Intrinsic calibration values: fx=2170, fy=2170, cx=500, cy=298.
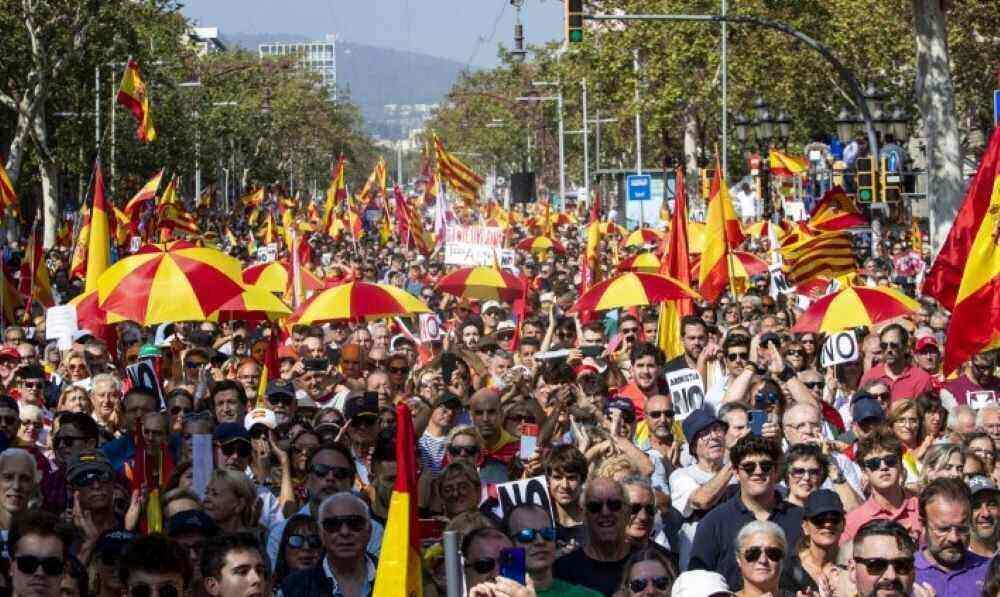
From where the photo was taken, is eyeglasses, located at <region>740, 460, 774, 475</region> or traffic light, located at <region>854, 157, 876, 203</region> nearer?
eyeglasses, located at <region>740, 460, 774, 475</region>

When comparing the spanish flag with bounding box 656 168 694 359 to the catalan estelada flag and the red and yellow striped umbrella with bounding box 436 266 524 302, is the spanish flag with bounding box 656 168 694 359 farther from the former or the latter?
the catalan estelada flag

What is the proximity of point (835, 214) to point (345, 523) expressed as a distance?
15281 mm

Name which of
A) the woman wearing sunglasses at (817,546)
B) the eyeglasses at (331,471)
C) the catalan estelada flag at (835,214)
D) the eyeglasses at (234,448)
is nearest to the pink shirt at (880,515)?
→ the woman wearing sunglasses at (817,546)

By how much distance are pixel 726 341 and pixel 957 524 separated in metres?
5.26

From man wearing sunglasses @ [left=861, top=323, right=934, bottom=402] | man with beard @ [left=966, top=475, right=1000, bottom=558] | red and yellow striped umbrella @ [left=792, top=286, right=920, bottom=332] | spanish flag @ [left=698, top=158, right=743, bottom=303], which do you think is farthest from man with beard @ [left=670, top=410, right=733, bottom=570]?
spanish flag @ [left=698, top=158, right=743, bottom=303]

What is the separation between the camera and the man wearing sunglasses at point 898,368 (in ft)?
42.2

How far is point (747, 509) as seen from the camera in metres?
8.34

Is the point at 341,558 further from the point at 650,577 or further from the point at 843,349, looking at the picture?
the point at 843,349

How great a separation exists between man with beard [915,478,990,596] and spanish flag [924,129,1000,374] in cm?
244

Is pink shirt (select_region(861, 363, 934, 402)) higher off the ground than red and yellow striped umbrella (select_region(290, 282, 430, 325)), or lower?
lower

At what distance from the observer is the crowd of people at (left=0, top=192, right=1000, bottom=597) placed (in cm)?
710

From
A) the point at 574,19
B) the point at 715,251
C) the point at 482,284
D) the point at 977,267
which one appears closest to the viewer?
the point at 977,267

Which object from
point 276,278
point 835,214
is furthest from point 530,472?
point 835,214

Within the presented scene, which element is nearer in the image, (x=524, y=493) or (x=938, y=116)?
(x=524, y=493)
